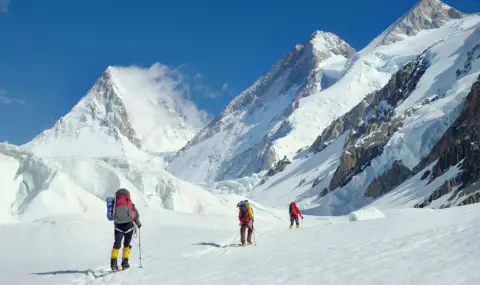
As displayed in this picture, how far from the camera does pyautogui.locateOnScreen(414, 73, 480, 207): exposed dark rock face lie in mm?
66250

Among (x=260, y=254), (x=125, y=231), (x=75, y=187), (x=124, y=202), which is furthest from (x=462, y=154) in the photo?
(x=124, y=202)

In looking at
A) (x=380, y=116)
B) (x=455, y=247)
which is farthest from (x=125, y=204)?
(x=380, y=116)

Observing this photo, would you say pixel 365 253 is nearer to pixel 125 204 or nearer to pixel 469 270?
pixel 469 270

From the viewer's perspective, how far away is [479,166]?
6625 cm

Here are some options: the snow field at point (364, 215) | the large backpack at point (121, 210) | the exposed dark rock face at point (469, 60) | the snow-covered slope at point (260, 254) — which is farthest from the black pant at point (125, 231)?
the exposed dark rock face at point (469, 60)

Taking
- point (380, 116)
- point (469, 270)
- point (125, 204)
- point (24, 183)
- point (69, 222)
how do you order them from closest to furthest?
point (469, 270) → point (125, 204) → point (69, 222) → point (24, 183) → point (380, 116)

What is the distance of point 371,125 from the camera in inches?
5625

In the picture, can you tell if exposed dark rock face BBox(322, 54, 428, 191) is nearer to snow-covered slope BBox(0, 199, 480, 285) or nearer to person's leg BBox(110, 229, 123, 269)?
snow-covered slope BBox(0, 199, 480, 285)

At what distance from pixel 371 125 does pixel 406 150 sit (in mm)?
45155

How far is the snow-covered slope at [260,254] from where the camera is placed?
428 inches

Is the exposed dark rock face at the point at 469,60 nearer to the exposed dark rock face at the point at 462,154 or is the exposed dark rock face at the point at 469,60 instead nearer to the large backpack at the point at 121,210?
the exposed dark rock face at the point at 462,154

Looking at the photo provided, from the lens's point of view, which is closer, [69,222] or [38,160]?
[69,222]

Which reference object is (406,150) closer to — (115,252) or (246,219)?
(246,219)

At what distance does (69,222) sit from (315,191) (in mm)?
113498
